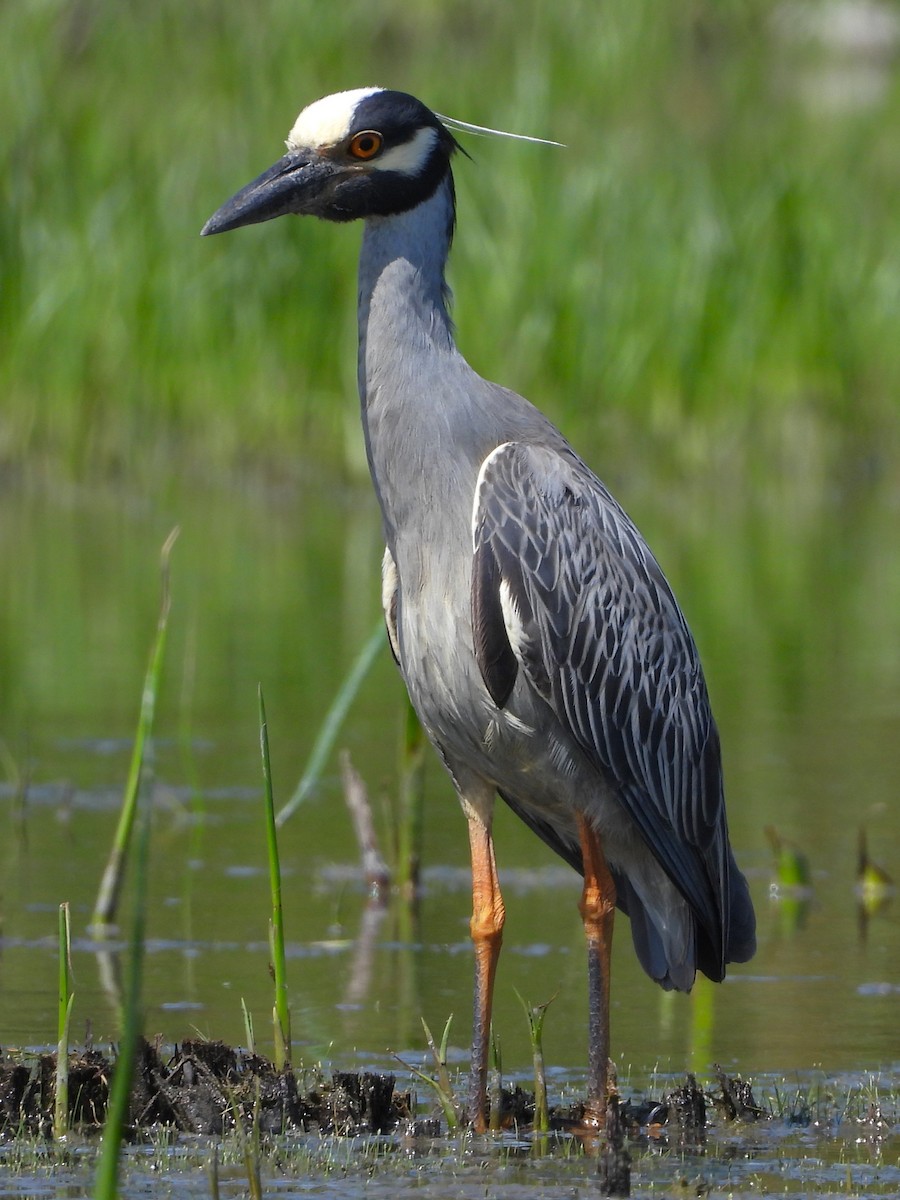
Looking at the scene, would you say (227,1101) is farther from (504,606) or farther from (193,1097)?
(504,606)

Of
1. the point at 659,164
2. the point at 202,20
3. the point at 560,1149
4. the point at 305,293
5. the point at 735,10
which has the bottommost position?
the point at 560,1149

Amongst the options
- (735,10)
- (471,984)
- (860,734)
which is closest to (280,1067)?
(471,984)

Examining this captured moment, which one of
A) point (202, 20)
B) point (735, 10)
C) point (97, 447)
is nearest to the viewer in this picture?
point (97, 447)

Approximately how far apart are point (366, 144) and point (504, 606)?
1111 millimetres

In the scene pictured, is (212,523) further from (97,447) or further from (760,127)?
(760,127)

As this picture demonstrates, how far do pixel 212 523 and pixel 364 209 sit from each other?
27.1 ft

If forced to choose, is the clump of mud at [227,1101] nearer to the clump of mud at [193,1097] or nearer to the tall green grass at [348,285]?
the clump of mud at [193,1097]

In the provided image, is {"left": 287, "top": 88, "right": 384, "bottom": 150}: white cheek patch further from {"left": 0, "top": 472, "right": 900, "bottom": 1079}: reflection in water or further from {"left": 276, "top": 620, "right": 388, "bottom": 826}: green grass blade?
{"left": 0, "top": 472, "right": 900, "bottom": 1079}: reflection in water

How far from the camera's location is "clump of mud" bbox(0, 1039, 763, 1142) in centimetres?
459

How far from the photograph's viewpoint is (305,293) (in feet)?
46.3

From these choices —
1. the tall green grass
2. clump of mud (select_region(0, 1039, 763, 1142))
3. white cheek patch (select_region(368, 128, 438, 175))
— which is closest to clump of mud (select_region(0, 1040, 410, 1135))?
clump of mud (select_region(0, 1039, 763, 1142))

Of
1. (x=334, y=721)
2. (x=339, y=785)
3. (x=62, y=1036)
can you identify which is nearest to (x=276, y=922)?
(x=62, y=1036)

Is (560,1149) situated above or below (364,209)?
below

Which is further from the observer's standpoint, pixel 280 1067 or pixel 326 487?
pixel 326 487
